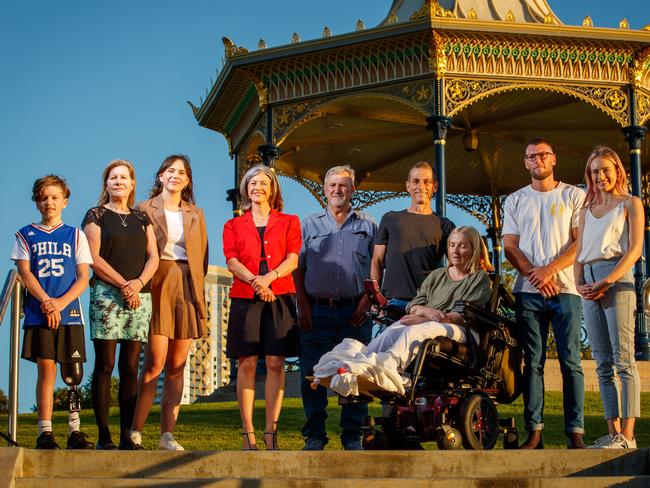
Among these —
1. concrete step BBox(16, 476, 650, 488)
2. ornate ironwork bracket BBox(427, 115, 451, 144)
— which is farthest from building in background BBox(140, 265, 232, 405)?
concrete step BBox(16, 476, 650, 488)

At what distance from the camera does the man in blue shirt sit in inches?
313

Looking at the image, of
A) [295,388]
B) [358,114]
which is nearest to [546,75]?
[358,114]

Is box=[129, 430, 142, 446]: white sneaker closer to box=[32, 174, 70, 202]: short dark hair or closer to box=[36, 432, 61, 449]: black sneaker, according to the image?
box=[36, 432, 61, 449]: black sneaker

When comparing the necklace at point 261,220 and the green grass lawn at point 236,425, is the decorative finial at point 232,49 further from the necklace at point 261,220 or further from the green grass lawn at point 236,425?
the necklace at point 261,220

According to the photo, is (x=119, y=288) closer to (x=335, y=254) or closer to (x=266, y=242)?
(x=266, y=242)

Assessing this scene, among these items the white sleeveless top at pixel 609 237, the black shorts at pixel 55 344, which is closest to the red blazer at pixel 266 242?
the black shorts at pixel 55 344

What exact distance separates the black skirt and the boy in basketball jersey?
103 centimetres

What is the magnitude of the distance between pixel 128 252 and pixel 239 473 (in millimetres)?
1928

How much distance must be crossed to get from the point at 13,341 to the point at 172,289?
107cm

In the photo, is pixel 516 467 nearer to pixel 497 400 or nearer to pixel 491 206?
pixel 497 400

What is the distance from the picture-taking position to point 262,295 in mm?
7645

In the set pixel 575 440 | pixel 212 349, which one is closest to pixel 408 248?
pixel 575 440

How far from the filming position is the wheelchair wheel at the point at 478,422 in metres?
7.07

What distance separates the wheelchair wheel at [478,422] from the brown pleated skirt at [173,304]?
1.83 m
